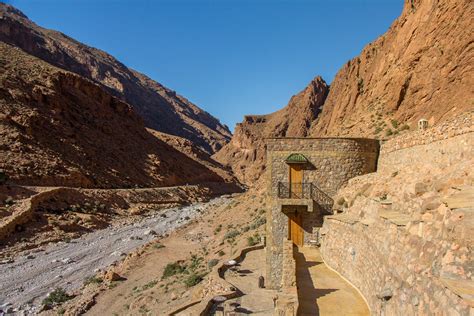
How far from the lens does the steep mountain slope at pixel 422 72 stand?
826 inches

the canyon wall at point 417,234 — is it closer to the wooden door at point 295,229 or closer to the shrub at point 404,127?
the wooden door at point 295,229

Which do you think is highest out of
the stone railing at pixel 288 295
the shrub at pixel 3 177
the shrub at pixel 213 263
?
the shrub at pixel 3 177

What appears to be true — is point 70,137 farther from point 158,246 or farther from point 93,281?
point 93,281

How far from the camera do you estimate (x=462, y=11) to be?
23.1m

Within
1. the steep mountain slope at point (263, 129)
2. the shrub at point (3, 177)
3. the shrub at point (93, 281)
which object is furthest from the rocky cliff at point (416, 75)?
the steep mountain slope at point (263, 129)

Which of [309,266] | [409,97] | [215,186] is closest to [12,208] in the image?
[309,266]

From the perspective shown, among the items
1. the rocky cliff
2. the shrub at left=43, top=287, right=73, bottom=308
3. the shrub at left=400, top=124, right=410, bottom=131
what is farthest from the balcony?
the shrub at left=43, top=287, right=73, bottom=308

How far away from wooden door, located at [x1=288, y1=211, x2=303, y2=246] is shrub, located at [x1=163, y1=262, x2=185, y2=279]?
10670 millimetres

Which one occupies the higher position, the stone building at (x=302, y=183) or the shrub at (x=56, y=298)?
the stone building at (x=302, y=183)

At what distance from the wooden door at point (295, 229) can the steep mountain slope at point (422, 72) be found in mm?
9891

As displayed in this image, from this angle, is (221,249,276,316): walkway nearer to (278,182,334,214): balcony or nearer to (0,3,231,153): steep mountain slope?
(278,182,334,214): balcony

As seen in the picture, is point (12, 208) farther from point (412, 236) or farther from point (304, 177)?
point (412, 236)

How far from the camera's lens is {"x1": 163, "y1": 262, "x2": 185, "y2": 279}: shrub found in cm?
2319

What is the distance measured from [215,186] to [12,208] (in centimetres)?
5117
